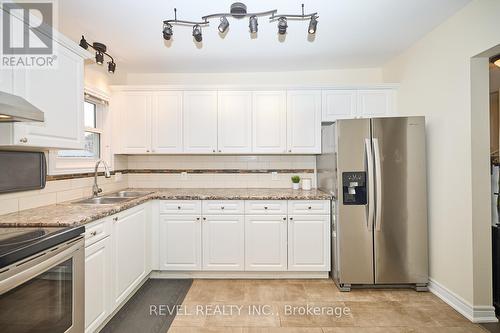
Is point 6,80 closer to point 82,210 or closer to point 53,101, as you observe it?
point 53,101

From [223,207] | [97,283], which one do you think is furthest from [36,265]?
[223,207]

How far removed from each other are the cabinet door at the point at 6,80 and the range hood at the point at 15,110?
0.17 m

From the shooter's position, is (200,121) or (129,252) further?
(200,121)

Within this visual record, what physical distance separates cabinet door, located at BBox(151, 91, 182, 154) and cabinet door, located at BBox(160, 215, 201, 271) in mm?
921

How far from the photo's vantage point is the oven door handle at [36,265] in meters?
1.17

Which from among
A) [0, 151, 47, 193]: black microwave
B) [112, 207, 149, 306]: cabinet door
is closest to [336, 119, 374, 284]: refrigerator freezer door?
[112, 207, 149, 306]: cabinet door

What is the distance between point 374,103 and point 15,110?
Answer: 3510 millimetres

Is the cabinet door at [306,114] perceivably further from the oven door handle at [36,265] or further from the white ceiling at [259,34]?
the oven door handle at [36,265]

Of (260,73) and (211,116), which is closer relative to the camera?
(211,116)

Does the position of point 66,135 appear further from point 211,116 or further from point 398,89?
point 398,89

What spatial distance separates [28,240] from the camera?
1.35 metres

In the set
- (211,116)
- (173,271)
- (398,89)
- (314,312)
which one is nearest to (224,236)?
(173,271)

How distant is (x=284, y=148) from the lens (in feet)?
11.1

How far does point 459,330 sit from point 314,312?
3.70 ft
